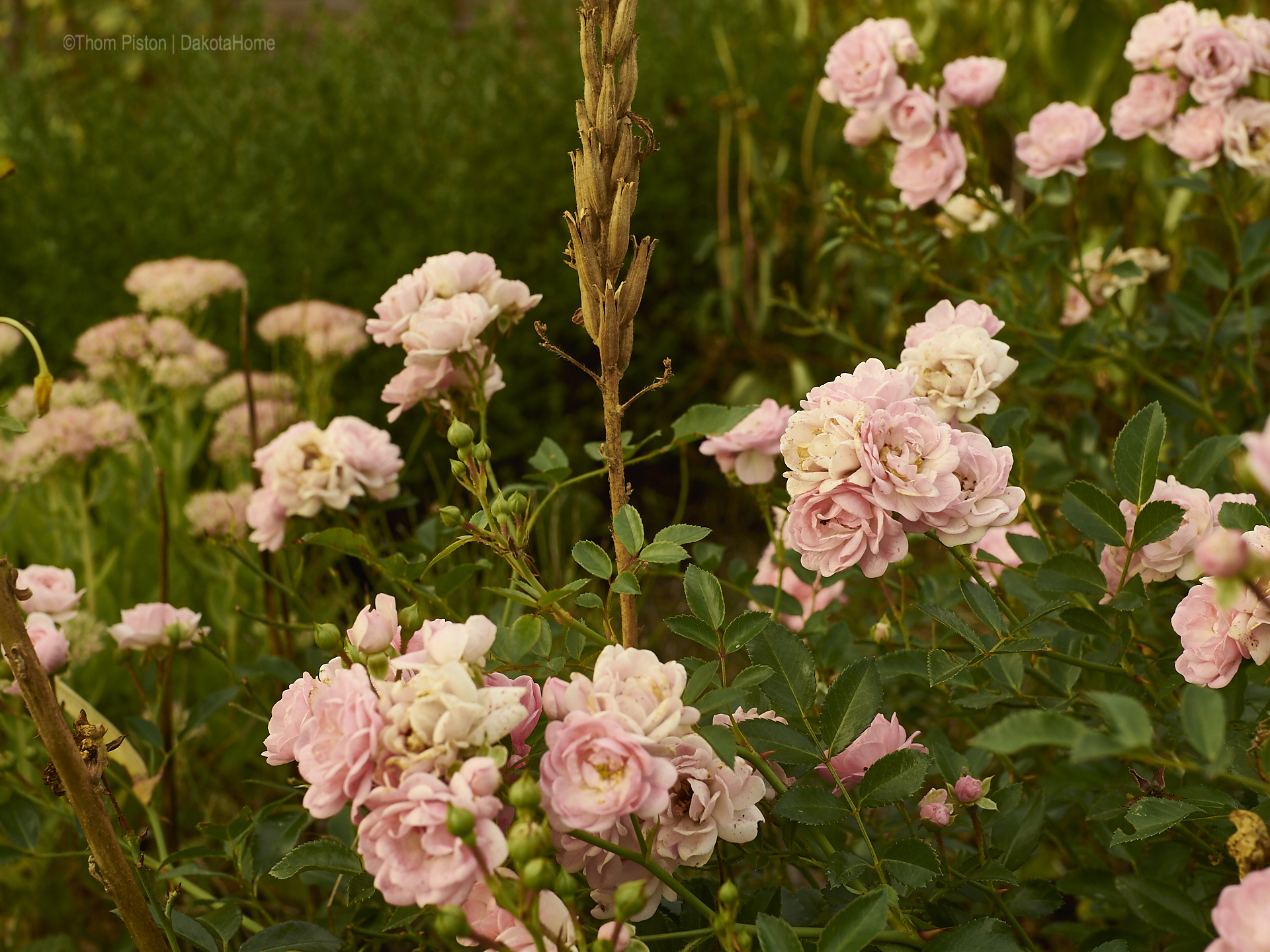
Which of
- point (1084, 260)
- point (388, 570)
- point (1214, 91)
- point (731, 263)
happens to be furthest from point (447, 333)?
point (731, 263)

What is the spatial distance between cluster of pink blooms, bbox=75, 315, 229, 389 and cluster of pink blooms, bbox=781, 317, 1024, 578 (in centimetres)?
143

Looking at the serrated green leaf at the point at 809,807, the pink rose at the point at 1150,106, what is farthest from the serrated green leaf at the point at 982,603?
the pink rose at the point at 1150,106

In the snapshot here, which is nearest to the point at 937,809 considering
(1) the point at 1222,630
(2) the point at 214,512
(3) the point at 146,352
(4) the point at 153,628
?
(1) the point at 1222,630

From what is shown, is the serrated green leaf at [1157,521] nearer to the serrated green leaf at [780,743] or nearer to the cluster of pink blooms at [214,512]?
the serrated green leaf at [780,743]

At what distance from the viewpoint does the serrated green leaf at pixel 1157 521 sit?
70 centimetres

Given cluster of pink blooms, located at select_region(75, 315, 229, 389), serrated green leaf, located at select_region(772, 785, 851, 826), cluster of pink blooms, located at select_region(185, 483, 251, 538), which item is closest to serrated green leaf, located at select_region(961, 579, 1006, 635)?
serrated green leaf, located at select_region(772, 785, 851, 826)

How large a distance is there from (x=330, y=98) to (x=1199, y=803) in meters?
2.81

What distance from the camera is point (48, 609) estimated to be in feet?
3.47

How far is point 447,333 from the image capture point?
0.90 metres

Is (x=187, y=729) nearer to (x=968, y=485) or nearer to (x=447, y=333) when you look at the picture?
(x=447, y=333)

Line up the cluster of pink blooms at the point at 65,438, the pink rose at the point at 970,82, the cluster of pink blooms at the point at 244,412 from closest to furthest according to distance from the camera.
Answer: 1. the pink rose at the point at 970,82
2. the cluster of pink blooms at the point at 65,438
3. the cluster of pink blooms at the point at 244,412

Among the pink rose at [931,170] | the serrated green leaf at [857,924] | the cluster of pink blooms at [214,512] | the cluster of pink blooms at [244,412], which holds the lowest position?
the cluster of pink blooms at [214,512]

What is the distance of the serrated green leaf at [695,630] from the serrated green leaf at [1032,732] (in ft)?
0.87

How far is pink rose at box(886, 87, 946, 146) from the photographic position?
126cm
